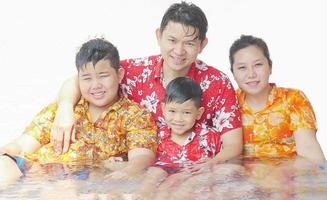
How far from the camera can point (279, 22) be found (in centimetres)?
582

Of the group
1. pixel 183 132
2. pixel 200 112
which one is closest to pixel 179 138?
pixel 183 132

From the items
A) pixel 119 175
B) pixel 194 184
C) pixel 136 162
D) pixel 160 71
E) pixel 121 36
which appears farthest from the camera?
pixel 121 36

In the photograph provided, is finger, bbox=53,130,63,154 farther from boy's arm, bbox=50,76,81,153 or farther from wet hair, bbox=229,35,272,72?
wet hair, bbox=229,35,272,72

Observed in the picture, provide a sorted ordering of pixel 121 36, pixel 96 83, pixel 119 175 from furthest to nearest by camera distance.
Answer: pixel 121 36, pixel 96 83, pixel 119 175

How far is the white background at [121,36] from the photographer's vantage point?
18.9 feet

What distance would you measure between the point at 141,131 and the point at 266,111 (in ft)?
1.94

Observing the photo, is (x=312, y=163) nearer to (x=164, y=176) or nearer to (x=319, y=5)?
(x=164, y=176)

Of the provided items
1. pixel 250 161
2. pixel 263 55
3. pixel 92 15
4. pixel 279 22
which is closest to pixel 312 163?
pixel 250 161

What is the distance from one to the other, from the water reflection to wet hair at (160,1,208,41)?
0.60 metres

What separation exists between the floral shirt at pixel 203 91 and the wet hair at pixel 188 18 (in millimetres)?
181

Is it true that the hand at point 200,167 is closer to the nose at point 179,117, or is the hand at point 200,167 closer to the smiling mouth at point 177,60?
the nose at point 179,117

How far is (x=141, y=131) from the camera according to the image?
3613 mm

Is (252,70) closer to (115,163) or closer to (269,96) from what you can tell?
(269,96)

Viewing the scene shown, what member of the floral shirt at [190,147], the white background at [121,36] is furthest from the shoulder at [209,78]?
the white background at [121,36]
